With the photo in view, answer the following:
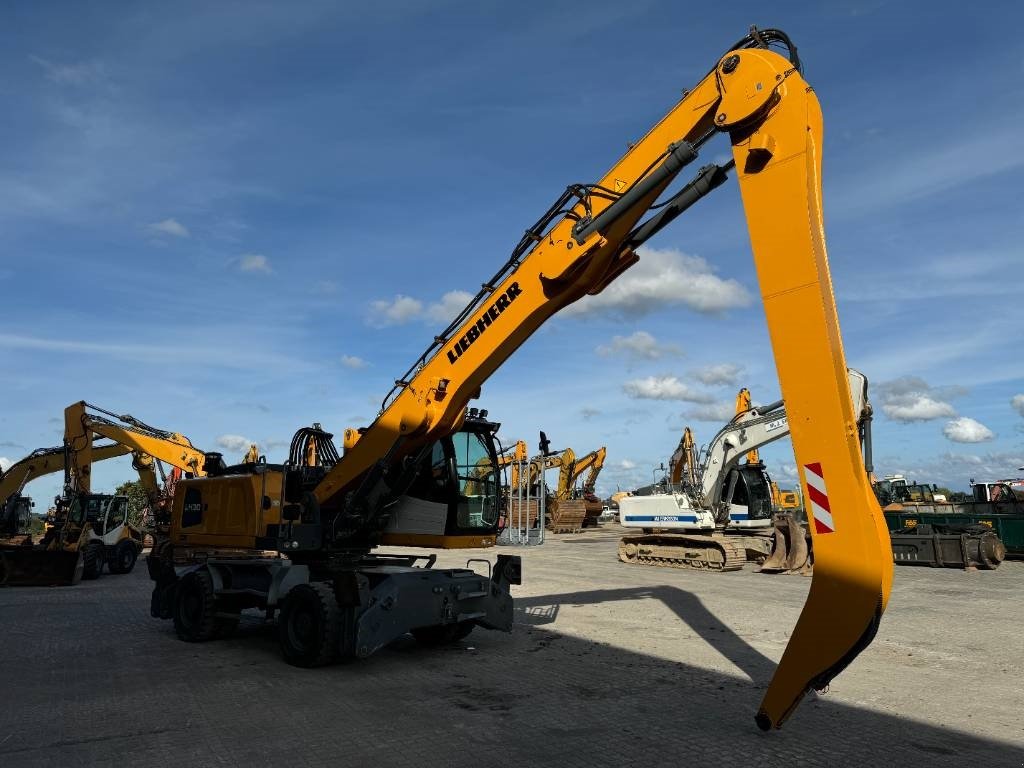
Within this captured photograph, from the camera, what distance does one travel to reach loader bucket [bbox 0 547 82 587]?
57.3 feet

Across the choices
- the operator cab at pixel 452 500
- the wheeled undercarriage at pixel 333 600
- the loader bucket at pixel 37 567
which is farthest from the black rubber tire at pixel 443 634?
the loader bucket at pixel 37 567

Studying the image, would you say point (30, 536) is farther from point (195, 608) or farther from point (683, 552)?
point (683, 552)

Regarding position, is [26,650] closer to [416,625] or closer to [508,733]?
[416,625]

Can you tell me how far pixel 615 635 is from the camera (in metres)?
10.5

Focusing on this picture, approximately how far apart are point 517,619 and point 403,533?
129 inches

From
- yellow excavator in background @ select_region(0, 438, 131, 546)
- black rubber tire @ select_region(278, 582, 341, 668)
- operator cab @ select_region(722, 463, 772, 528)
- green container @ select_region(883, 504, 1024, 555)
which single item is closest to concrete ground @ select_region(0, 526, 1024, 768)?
black rubber tire @ select_region(278, 582, 341, 668)

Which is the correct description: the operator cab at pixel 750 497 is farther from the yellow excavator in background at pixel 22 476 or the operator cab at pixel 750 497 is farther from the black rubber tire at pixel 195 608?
the yellow excavator in background at pixel 22 476

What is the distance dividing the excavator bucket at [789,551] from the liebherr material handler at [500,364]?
10.6 metres

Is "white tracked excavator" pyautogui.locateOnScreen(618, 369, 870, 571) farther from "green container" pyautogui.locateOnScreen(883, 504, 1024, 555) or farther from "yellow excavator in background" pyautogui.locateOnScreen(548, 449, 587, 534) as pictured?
"yellow excavator in background" pyautogui.locateOnScreen(548, 449, 587, 534)

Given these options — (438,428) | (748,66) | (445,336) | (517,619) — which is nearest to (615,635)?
(517,619)

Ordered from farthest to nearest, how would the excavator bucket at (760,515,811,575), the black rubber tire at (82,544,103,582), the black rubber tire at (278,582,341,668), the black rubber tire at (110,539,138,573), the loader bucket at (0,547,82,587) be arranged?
the black rubber tire at (110,539,138,573) → the black rubber tire at (82,544,103,582) → the excavator bucket at (760,515,811,575) → the loader bucket at (0,547,82,587) → the black rubber tire at (278,582,341,668)

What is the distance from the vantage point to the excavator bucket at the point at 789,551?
60.2 ft

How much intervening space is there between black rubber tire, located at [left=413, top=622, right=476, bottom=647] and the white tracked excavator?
10.6 m

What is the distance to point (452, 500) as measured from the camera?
954 centimetres
